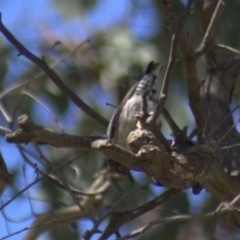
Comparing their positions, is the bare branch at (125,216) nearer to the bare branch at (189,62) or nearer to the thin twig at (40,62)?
the bare branch at (189,62)

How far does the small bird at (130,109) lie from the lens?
10.3 feet

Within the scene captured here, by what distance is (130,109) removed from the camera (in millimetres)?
3137

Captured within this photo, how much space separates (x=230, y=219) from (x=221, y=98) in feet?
2.14

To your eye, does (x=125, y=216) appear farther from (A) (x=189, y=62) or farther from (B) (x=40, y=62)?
(B) (x=40, y=62)

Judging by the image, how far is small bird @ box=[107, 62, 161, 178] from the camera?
3135mm

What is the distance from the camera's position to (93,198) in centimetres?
303

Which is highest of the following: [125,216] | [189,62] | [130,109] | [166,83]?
[130,109]

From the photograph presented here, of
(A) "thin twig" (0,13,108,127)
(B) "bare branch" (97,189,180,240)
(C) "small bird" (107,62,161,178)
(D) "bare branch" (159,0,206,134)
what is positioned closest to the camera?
(D) "bare branch" (159,0,206,134)

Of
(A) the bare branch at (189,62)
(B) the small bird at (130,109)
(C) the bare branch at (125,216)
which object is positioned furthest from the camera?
(B) the small bird at (130,109)

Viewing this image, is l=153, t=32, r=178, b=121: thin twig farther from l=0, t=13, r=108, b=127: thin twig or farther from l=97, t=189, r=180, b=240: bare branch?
l=0, t=13, r=108, b=127: thin twig

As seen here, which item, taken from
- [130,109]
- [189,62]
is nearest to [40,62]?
[130,109]

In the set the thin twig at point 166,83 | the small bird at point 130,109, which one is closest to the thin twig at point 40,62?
the small bird at point 130,109

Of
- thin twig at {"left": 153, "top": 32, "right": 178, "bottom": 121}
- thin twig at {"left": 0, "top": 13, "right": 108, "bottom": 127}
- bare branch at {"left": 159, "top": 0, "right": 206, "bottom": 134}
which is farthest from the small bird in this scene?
thin twig at {"left": 153, "top": 32, "right": 178, "bottom": 121}

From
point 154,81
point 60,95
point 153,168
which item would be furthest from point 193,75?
point 60,95
